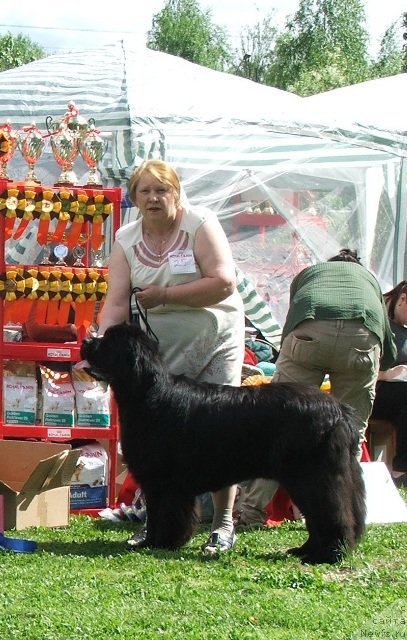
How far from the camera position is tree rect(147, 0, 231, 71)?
1844 inches

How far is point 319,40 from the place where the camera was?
40.4 m

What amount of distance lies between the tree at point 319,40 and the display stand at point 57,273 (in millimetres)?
34021

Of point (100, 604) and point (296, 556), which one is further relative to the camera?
point (296, 556)

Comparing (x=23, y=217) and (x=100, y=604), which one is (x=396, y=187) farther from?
(x=100, y=604)

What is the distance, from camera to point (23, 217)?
18.5ft

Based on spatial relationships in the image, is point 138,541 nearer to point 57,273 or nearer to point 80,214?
point 57,273

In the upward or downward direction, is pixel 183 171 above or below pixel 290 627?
above

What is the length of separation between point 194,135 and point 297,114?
107 centimetres

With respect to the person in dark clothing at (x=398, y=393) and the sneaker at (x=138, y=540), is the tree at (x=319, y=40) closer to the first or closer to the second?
the person in dark clothing at (x=398, y=393)

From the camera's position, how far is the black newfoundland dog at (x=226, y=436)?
4559 millimetres

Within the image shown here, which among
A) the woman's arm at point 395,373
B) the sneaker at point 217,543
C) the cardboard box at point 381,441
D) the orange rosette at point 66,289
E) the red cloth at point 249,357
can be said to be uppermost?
the orange rosette at point 66,289

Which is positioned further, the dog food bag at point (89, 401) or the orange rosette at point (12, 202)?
the dog food bag at point (89, 401)

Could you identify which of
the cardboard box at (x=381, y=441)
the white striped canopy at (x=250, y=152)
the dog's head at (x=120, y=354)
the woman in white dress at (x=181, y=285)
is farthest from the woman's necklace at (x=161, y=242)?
the white striped canopy at (x=250, y=152)

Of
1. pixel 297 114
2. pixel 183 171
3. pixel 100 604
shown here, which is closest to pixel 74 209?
pixel 100 604
